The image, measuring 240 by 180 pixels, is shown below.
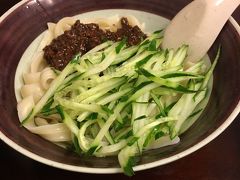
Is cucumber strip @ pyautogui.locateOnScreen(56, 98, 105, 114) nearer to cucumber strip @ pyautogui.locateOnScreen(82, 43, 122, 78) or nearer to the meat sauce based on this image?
cucumber strip @ pyautogui.locateOnScreen(82, 43, 122, 78)

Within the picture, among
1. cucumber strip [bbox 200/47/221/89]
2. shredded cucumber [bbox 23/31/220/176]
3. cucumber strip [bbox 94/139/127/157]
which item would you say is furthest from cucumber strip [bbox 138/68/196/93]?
cucumber strip [bbox 94/139/127/157]

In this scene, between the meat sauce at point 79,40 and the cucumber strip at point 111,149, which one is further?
the meat sauce at point 79,40

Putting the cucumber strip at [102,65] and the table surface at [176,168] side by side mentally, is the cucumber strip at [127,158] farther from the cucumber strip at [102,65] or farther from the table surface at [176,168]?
the cucumber strip at [102,65]

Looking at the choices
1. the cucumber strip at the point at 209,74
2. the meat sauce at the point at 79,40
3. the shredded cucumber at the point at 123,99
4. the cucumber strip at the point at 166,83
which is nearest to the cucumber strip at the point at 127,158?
the shredded cucumber at the point at 123,99

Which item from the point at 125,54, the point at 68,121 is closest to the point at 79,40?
the point at 125,54

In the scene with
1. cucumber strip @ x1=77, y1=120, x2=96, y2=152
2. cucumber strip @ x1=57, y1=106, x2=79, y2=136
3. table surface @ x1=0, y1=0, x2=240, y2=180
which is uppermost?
cucumber strip @ x1=57, y1=106, x2=79, y2=136

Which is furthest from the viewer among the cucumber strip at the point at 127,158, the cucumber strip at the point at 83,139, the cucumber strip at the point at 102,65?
the cucumber strip at the point at 102,65

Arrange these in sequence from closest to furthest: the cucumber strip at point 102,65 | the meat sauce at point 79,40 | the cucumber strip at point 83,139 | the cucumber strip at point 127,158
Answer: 1. the cucumber strip at point 127,158
2. the cucumber strip at point 83,139
3. the cucumber strip at point 102,65
4. the meat sauce at point 79,40
